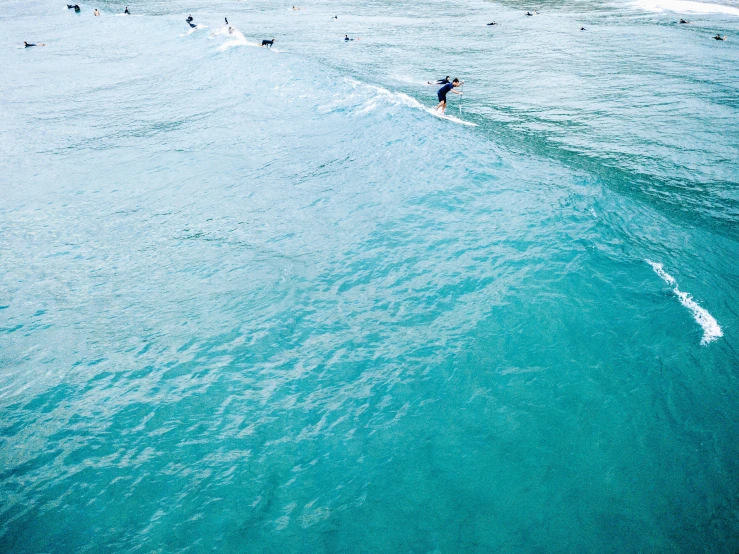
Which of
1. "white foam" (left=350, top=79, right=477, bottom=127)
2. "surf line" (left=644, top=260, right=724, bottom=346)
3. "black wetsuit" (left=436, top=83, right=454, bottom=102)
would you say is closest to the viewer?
"surf line" (left=644, top=260, right=724, bottom=346)

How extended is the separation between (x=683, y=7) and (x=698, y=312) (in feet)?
234

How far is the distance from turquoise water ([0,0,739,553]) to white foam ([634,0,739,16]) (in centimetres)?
4142

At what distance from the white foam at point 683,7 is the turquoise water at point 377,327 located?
41.4 metres

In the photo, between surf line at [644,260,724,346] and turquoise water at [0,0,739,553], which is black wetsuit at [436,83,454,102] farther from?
surf line at [644,260,724,346]

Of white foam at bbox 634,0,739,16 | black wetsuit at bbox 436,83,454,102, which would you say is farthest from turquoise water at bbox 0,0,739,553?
white foam at bbox 634,0,739,16

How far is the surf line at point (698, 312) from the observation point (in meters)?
12.9

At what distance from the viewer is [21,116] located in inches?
1268

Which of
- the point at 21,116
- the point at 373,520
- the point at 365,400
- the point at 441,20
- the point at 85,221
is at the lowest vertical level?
the point at 373,520

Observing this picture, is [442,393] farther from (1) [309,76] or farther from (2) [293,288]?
(1) [309,76]

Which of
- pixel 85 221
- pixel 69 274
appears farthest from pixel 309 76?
pixel 69 274

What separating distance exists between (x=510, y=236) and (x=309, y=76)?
28.5 meters

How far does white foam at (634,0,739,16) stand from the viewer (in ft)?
187

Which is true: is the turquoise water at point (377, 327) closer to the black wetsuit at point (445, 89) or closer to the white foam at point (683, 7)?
the black wetsuit at point (445, 89)

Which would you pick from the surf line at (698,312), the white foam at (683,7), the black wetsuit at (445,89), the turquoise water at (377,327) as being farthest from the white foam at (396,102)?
the white foam at (683,7)
